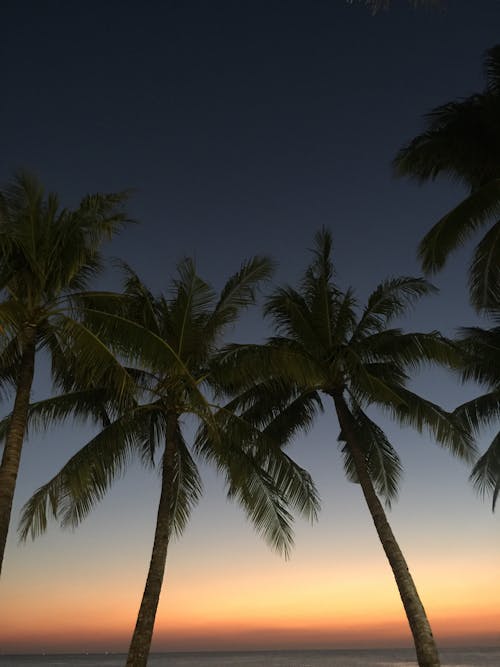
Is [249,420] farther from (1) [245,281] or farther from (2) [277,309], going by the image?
(1) [245,281]

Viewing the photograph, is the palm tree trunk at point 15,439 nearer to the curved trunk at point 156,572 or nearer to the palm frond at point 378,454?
the curved trunk at point 156,572

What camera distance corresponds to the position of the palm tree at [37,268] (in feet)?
36.9

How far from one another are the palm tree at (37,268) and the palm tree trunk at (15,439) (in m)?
0.02

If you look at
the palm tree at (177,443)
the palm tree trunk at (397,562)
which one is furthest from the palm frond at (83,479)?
the palm tree trunk at (397,562)

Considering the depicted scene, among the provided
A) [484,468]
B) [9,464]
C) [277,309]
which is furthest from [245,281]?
[484,468]

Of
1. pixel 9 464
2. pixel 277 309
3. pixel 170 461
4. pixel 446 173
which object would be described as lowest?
pixel 9 464

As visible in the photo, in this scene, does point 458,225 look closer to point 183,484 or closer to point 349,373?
point 349,373

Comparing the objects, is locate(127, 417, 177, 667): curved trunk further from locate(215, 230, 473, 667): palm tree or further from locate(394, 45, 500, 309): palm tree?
locate(394, 45, 500, 309): palm tree

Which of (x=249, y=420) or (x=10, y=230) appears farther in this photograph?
(x=249, y=420)

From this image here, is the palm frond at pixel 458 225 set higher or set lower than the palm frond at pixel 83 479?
higher

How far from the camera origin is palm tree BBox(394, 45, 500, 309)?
12.8m

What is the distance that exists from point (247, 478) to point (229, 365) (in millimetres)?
2691

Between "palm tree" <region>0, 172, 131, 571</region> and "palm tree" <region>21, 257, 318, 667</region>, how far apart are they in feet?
3.87

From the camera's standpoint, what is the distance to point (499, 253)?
42.5ft
